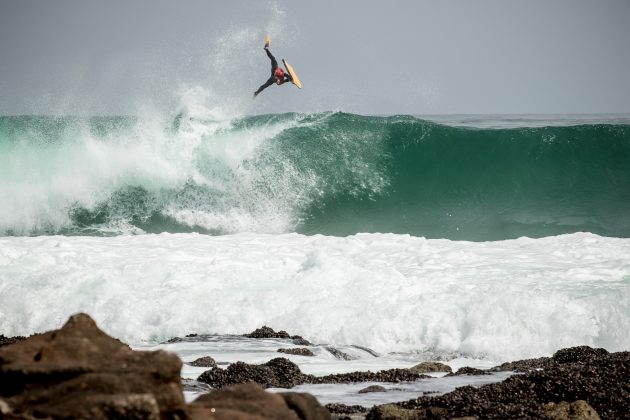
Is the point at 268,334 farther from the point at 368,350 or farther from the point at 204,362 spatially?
the point at 204,362

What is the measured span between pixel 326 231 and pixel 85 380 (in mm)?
20244

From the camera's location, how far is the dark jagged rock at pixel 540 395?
20.4 ft

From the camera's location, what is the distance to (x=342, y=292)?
12875 millimetres

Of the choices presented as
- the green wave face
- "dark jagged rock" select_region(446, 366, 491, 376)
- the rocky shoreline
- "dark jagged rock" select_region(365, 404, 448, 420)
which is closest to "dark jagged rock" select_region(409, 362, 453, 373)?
"dark jagged rock" select_region(446, 366, 491, 376)

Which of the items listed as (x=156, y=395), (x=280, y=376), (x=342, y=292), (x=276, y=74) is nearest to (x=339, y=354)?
(x=280, y=376)

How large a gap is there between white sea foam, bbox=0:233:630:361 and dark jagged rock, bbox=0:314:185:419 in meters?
7.88

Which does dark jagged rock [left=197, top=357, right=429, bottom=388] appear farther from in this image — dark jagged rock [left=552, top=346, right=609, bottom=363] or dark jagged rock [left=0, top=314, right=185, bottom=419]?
dark jagged rock [left=0, top=314, right=185, bottom=419]

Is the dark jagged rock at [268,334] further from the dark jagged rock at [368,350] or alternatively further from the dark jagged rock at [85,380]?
the dark jagged rock at [85,380]

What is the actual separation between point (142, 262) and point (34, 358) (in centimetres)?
1115

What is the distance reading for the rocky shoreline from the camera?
129 inches

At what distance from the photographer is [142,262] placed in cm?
1455

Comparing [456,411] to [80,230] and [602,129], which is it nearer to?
[80,230]

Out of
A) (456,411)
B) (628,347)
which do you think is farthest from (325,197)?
(456,411)

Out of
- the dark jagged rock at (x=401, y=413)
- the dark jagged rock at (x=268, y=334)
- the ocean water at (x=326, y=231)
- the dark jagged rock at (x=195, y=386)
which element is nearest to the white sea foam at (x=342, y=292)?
the ocean water at (x=326, y=231)
